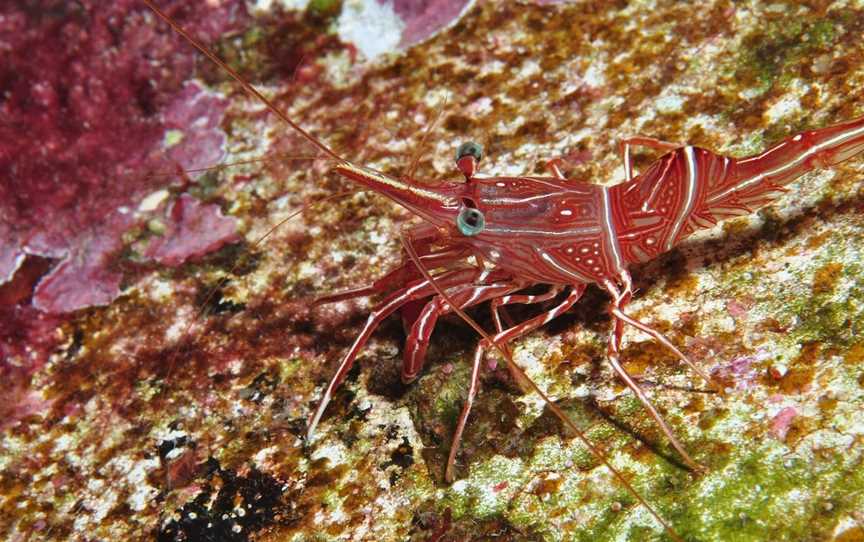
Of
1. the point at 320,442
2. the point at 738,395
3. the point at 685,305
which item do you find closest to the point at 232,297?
the point at 320,442

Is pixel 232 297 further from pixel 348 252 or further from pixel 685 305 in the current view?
pixel 685 305

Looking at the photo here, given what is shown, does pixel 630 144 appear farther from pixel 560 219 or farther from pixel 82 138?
pixel 82 138

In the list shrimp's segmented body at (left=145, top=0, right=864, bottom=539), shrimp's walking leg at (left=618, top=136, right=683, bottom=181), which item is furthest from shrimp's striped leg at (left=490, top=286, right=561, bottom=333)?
shrimp's walking leg at (left=618, top=136, right=683, bottom=181)

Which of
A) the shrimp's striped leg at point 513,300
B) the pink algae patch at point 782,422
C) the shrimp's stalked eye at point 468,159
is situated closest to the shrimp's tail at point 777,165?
the shrimp's striped leg at point 513,300

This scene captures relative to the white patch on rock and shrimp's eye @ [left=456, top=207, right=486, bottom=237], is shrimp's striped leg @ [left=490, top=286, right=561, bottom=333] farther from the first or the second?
the white patch on rock

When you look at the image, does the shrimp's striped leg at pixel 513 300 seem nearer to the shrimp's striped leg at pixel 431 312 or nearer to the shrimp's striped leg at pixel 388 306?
the shrimp's striped leg at pixel 431 312

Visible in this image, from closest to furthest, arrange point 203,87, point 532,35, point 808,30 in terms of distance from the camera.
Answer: point 808,30 < point 532,35 < point 203,87

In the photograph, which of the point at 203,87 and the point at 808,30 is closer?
the point at 808,30

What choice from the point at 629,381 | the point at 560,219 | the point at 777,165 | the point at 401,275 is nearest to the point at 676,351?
the point at 629,381
